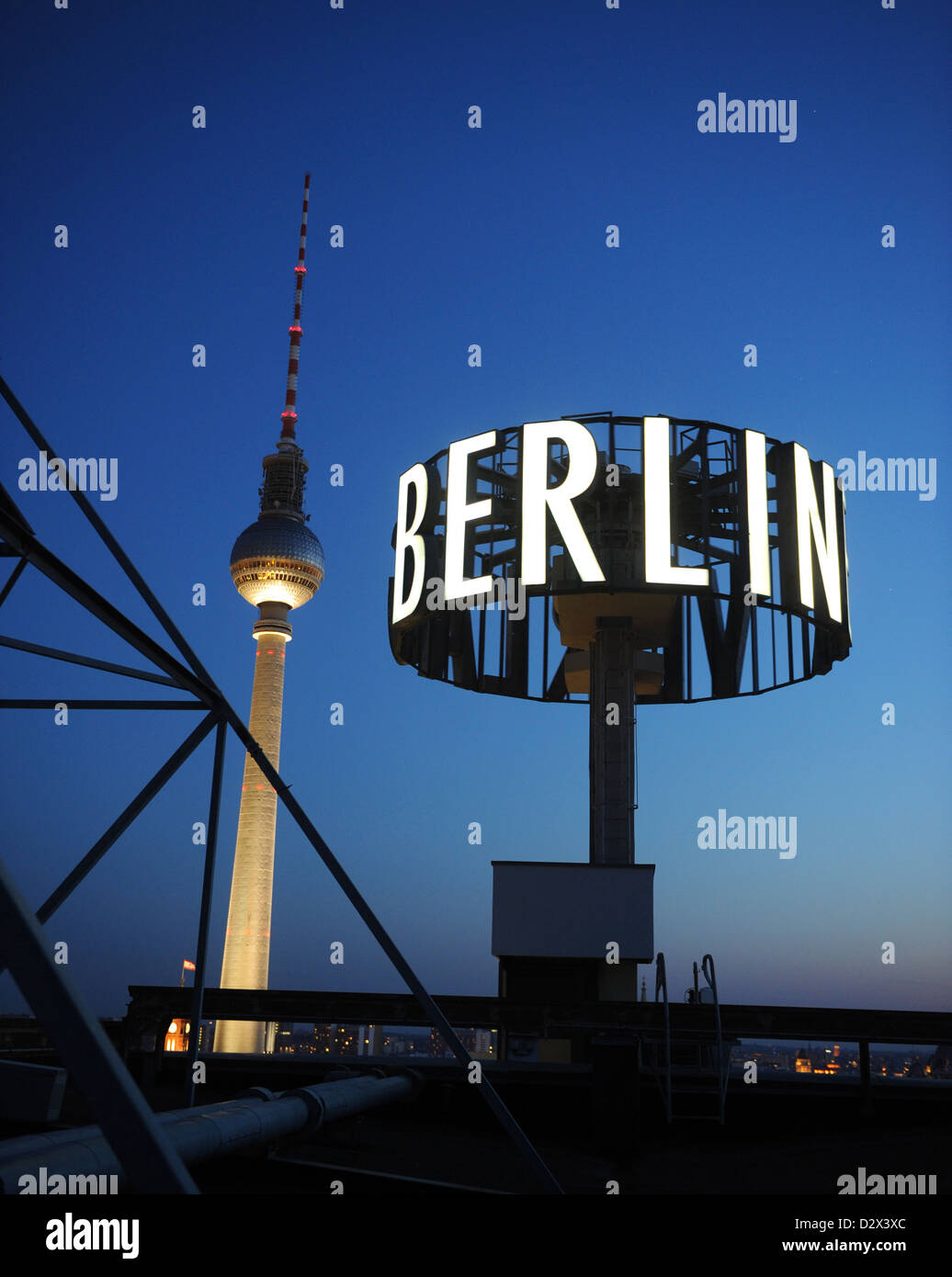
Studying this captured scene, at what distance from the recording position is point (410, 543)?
2650cm

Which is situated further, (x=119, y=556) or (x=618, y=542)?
(x=618, y=542)

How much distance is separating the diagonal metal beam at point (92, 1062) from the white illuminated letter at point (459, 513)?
69.4 feet

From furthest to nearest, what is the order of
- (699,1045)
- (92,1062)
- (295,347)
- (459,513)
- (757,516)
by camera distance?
(295,347) → (459,513) → (757,516) → (699,1045) → (92,1062)

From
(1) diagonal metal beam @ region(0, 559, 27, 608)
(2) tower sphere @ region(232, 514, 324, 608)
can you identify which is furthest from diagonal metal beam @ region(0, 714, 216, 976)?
(2) tower sphere @ region(232, 514, 324, 608)

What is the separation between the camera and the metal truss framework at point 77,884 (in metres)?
3.11

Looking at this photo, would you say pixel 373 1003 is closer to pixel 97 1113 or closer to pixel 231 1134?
pixel 231 1134

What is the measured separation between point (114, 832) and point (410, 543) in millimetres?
18470

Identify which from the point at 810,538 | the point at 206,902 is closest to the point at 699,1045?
the point at 206,902

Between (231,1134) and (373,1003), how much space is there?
1065 cm

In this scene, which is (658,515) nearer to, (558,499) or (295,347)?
(558,499)

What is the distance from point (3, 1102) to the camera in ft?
20.5

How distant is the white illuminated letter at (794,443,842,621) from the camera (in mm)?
24484

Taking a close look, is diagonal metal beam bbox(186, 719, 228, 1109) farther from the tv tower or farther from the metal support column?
the tv tower

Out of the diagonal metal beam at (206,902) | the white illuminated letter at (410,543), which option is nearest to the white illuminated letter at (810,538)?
the white illuminated letter at (410,543)
